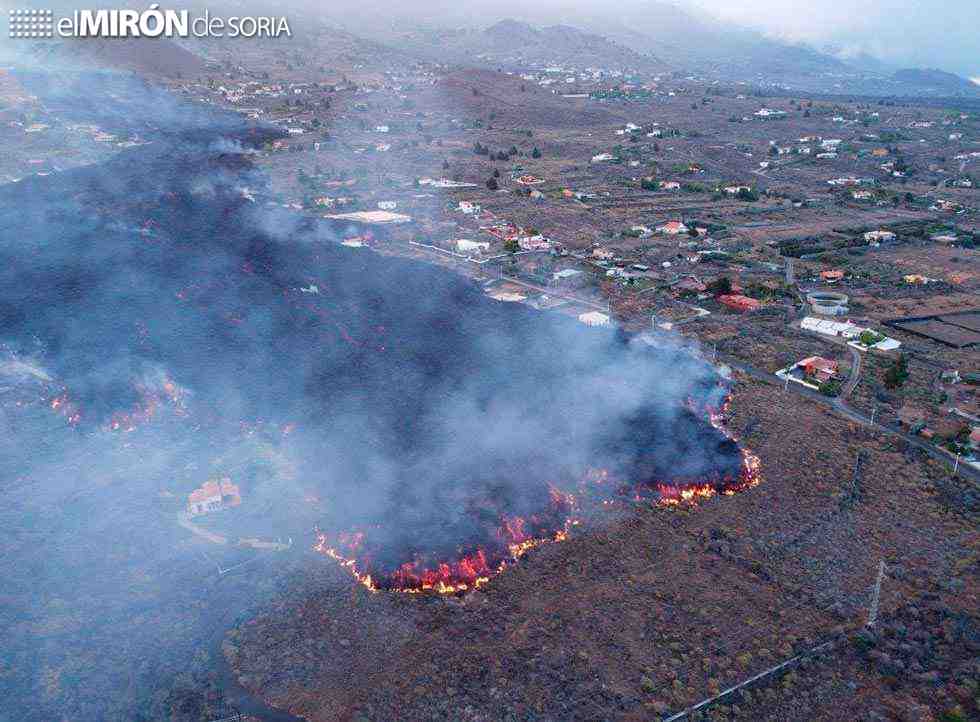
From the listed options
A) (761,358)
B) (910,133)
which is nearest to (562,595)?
(761,358)

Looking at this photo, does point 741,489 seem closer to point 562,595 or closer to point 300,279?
point 562,595

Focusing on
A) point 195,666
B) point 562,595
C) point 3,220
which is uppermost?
point 562,595

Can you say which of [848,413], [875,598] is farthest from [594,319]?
[875,598]

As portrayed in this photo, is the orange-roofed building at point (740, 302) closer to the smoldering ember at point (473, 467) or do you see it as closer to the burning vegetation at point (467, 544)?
the smoldering ember at point (473, 467)

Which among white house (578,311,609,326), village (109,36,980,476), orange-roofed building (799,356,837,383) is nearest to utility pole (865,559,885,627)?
village (109,36,980,476)

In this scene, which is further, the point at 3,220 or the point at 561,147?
the point at 561,147

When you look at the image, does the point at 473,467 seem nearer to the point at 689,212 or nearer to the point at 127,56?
the point at 689,212
